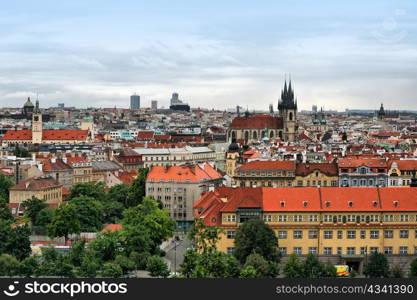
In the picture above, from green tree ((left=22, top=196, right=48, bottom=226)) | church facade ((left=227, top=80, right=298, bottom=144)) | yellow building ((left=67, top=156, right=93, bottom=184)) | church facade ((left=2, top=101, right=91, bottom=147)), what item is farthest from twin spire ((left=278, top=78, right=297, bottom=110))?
green tree ((left=22, top=196, right=48, bottom=226))

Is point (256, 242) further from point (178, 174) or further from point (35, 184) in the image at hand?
point (35, 184)

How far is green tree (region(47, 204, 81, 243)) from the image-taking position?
65562 millimetres

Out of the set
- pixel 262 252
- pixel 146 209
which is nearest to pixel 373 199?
pixel 262 252

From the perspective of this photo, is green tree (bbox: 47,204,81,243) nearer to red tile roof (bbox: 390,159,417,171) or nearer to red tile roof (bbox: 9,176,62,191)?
red tile roof (bbox: 9,176,62,191)

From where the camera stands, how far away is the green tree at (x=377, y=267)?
53.6m

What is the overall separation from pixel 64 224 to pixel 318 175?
27255 mm

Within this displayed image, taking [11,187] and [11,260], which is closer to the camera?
[11,260]

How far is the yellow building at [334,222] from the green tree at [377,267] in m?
3.58

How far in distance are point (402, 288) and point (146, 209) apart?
130ft

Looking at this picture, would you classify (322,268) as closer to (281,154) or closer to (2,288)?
(2,288)

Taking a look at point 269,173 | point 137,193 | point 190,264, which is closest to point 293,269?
point 190,264

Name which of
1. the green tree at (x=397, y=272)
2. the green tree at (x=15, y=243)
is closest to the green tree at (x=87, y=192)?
the green tree at (x=15, y=243)

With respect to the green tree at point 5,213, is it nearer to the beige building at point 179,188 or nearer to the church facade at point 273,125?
the beige building at point 179,188

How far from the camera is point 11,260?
52875mm
